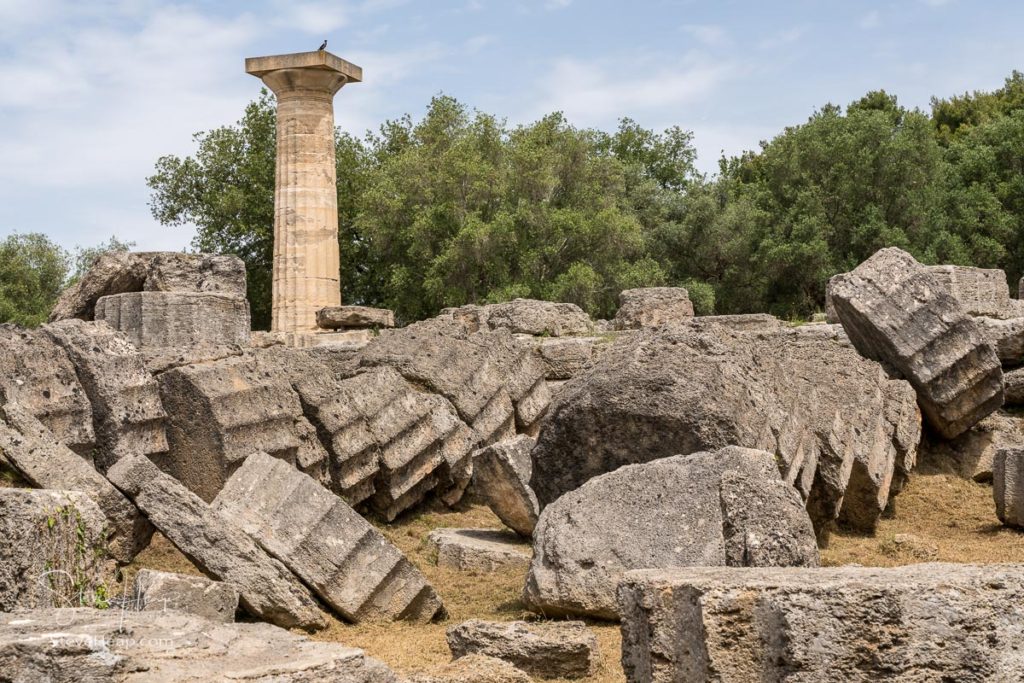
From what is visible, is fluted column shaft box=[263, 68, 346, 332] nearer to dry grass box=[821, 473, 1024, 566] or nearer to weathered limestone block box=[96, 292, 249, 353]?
weathered limestone block box=[96, 292, 249, 353]

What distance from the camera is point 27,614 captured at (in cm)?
485

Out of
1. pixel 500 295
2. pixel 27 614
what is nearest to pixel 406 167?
pixel 500 295

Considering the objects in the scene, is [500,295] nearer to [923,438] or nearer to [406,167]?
[406,167]

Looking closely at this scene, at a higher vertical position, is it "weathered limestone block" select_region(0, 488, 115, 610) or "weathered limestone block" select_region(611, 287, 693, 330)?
"weathered limestone block" select_region(611, 287, 693, 330)

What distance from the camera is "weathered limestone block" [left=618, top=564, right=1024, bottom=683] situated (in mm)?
3621

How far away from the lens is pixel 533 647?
5.55 metres

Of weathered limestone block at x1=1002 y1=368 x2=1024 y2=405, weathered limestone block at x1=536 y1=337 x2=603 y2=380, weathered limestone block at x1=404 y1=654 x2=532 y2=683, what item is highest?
weathered limestone block at x1=536 y1=337 x2=603 y2=380

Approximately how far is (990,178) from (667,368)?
22.0 meters

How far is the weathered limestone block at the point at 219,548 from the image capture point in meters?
6.52

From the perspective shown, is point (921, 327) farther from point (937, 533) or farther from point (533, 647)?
point (533, 647)

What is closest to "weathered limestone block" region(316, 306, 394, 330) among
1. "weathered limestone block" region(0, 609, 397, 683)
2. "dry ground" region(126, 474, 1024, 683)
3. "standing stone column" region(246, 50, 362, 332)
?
"standing stone column" region(246, 50, 362, 332)

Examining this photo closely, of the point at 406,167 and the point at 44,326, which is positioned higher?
the point at 406,167

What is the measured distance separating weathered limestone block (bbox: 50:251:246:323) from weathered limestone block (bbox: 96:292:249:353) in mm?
211

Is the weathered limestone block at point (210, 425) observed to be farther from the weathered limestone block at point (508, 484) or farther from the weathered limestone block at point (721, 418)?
the weathered limestone block at point (721, 418)
